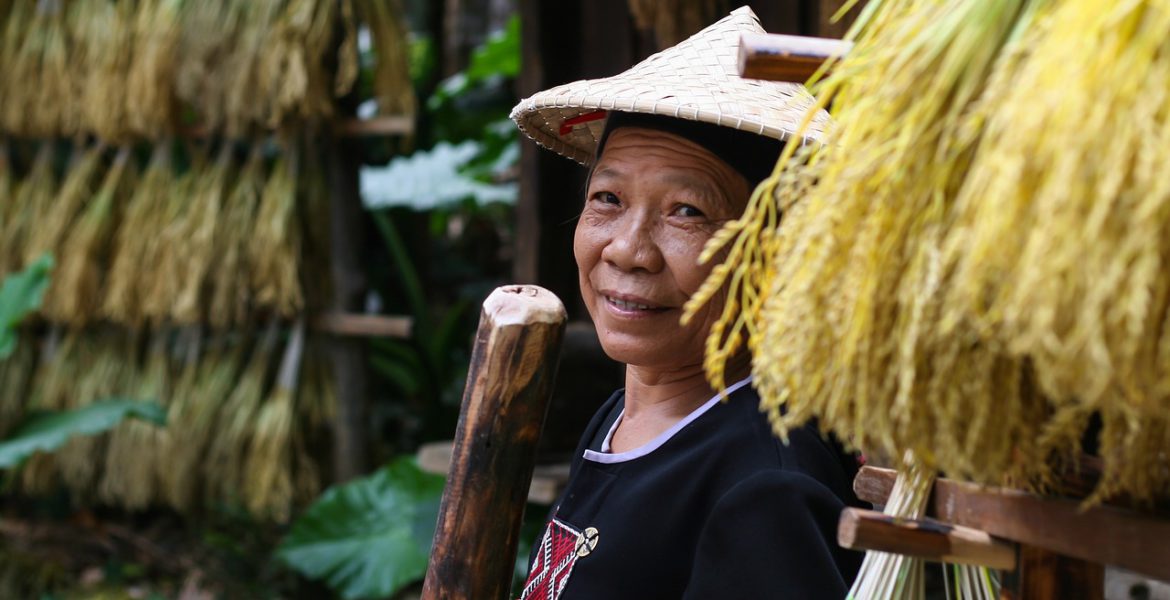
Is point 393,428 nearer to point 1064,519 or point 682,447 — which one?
point 682,447

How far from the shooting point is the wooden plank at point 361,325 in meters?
4.30

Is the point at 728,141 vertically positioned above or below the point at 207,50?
below

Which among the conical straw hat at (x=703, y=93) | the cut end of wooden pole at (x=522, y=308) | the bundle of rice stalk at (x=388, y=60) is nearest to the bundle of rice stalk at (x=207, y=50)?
the bundle of rice stalk at (x=388, y=60)

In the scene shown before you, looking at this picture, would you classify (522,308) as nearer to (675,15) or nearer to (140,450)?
(675,15)

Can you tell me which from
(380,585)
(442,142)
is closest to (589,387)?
(380,585)

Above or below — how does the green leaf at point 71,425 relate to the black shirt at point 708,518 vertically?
below

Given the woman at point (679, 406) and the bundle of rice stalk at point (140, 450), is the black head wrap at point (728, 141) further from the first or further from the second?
the bundle of rice stalk at point (140, 450)

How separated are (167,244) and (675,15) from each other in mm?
2542

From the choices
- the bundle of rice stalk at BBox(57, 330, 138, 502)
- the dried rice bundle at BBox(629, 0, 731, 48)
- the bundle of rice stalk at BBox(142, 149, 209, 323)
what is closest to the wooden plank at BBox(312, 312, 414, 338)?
the bundle of rice stalk at BBox(142, 149, 209, 323)

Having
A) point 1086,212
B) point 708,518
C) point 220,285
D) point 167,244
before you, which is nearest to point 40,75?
point 167,244

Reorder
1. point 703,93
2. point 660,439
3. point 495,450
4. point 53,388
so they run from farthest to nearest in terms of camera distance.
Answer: point 53,388 < point 660,439 < point 703,93 < point 495,450

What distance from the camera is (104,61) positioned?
457 cm

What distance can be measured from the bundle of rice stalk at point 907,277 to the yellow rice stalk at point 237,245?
3837 mm

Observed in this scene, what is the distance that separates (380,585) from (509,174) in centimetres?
358
